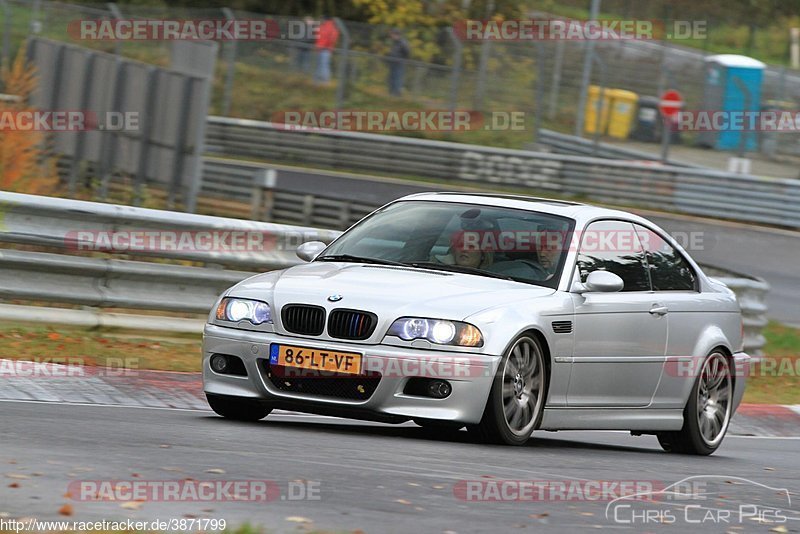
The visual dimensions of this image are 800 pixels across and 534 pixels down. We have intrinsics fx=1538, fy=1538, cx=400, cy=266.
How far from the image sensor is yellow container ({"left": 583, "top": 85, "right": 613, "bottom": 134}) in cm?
3212

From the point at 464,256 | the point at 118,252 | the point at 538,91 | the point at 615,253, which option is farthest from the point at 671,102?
the point at 464,256

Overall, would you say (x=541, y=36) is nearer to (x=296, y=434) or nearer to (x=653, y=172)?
(x=653, y=172)

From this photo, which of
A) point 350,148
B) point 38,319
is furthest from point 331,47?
point 38,319

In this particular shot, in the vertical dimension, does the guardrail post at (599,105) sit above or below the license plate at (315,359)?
above

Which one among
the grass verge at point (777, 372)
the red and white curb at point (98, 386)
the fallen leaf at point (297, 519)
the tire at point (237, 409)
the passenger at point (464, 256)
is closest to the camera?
the fallen leaf at point (297, 519)

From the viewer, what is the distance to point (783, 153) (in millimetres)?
30688

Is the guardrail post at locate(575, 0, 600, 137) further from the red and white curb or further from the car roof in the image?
the car roof

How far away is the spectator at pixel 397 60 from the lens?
31.4 meters

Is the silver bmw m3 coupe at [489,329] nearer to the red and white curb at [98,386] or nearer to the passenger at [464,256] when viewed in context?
the passenger at [464,256]

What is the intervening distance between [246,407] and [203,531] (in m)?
3.61

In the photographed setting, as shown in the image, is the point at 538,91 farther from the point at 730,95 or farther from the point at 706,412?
the point at 706,412

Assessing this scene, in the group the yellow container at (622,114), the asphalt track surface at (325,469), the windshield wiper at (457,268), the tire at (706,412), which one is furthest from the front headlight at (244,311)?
the yellow container at (622,114)

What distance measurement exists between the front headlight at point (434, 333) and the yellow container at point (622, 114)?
25.1 metres

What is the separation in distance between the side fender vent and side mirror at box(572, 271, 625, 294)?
0.91 feet
